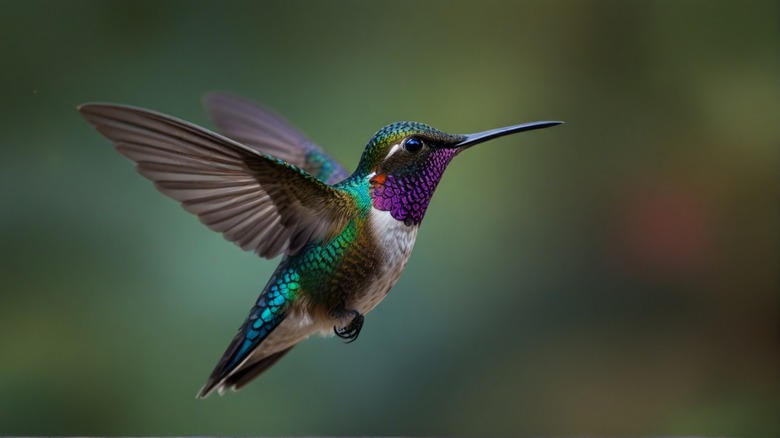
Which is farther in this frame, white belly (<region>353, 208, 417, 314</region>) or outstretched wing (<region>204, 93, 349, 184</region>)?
outstretched wing (<region>204, 93, 349, 184</region>)

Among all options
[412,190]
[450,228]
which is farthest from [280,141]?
[450,228]

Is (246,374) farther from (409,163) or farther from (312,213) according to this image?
(409,163)

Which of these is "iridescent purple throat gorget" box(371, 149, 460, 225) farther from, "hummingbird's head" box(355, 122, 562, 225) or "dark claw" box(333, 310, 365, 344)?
"dark claw" box(333, 310, 365, 344)

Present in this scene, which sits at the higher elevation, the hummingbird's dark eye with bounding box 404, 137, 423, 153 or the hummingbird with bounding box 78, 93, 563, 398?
the hummingbird's dark eye with bounding box 404, 137, 423, 153

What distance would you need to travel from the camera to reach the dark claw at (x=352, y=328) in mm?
1138

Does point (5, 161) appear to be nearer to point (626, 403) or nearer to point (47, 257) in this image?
point (47, 257)

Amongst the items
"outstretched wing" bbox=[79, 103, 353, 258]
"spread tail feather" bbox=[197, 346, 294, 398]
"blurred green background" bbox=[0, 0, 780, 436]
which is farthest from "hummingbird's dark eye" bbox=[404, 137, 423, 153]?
"blurred green background" bbox=[0, 0, 780, 436]

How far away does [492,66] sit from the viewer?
264 centimetres

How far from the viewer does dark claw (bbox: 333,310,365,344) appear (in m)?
1.14

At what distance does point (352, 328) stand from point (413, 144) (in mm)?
248

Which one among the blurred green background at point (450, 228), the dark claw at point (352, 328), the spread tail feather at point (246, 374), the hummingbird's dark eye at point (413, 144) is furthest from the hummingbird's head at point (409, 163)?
the blurred green background at point (450, 228)

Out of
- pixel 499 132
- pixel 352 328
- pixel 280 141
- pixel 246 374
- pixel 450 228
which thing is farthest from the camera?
pixel 450 228

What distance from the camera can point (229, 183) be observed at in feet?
3.62

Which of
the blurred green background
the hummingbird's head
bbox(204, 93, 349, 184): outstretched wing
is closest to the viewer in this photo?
the hummingbird's head
